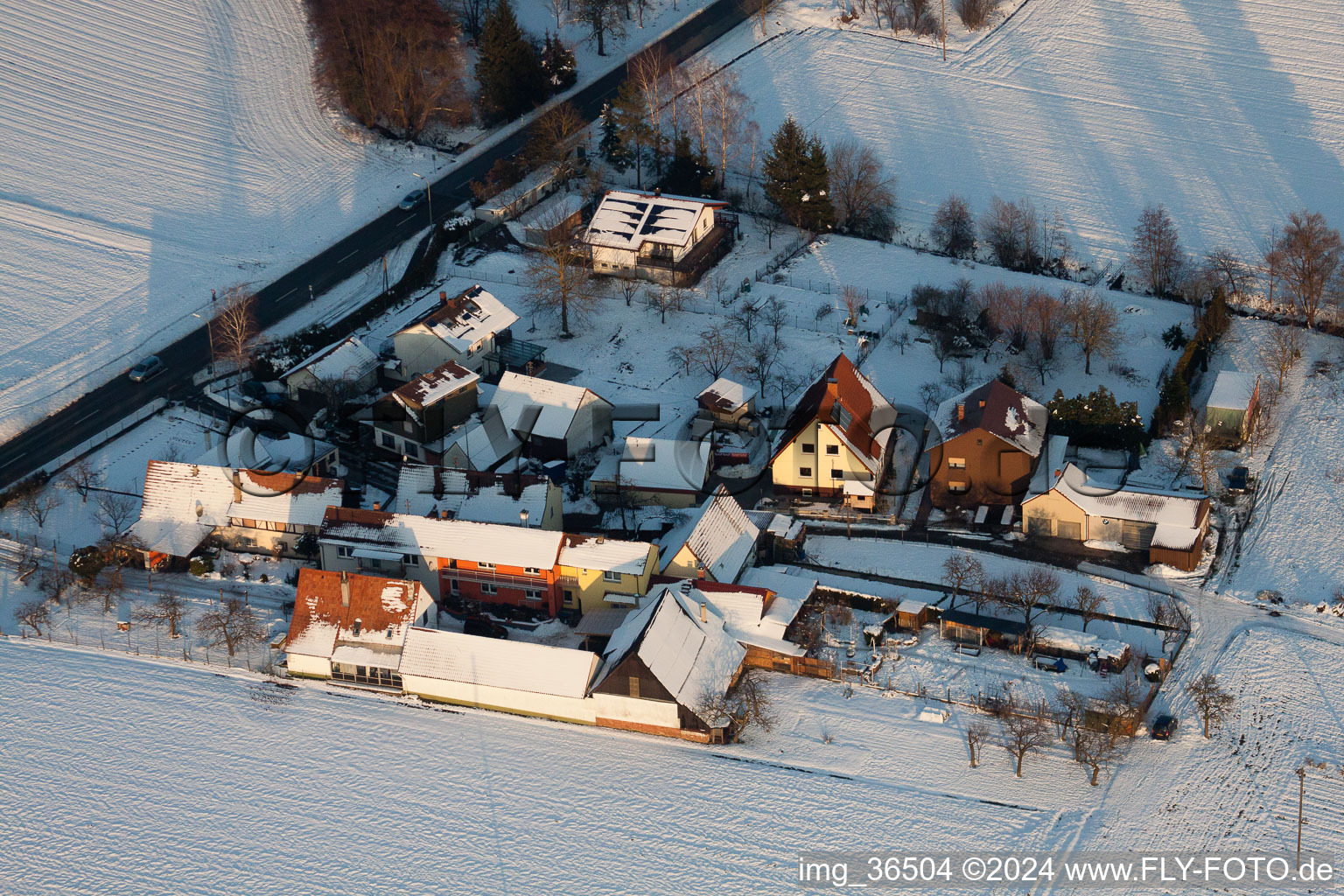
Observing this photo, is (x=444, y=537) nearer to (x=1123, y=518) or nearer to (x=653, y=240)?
(x=653, y=240)

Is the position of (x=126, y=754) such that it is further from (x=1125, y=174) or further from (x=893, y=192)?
(x=1125, y=174)

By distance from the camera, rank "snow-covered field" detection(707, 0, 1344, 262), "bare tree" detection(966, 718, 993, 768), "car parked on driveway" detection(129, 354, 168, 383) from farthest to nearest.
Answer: "snow-covered field" detection(707, 0, 1344, 262) → "car parked on driveway" detection(129, 354, 168, 383) → "bare tree" detection(966, 718, 993, 768)

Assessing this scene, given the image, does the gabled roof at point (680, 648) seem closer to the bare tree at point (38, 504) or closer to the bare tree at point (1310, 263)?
the bare tree at point (38, 504)

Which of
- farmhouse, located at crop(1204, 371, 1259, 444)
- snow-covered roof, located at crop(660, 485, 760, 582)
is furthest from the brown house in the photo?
snow-covered roof, located at crop(660, 485, 760, 582)

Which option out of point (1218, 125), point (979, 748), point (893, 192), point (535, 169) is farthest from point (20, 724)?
point (1218, 125)

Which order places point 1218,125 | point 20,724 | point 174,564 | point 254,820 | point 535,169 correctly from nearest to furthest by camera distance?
point 254,820
point 20,724
point 174,564
point 535,169
point 1218,125

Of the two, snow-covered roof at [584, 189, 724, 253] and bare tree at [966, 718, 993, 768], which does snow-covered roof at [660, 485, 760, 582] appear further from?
snow-covered roof at [584, 189, 724, 253]

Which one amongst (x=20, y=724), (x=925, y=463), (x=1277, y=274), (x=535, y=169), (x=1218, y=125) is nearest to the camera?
(x=20, y=724)
